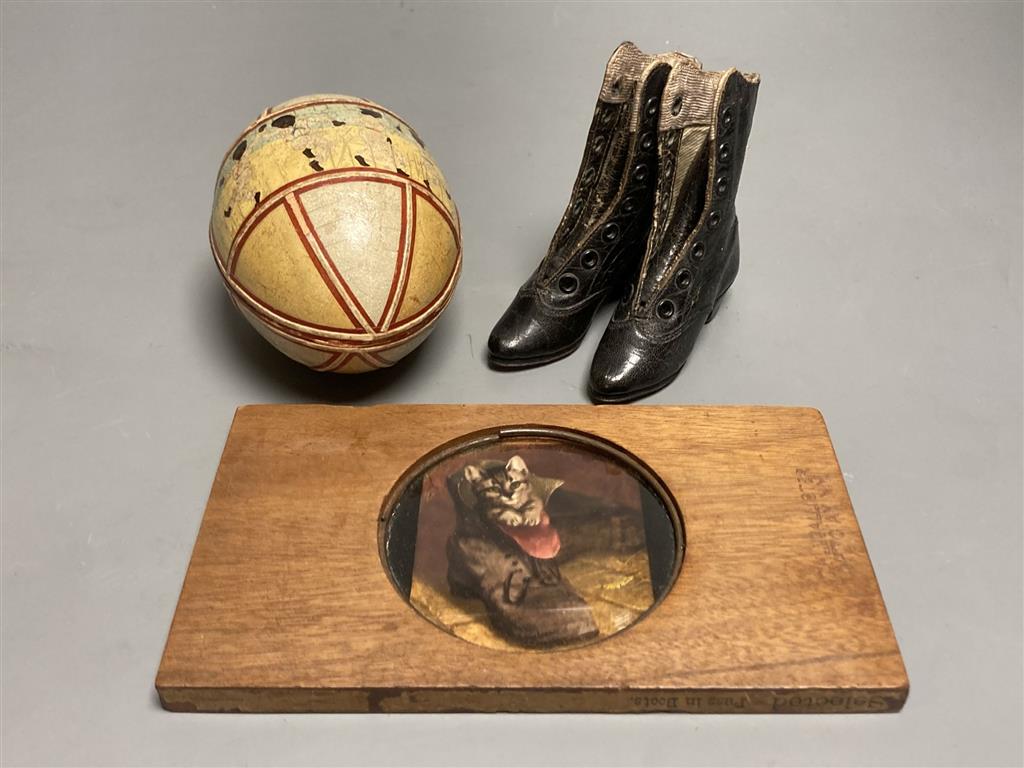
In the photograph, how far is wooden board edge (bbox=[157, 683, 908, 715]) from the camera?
1.65 m

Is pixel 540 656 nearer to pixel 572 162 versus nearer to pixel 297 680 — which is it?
pixel 297 680

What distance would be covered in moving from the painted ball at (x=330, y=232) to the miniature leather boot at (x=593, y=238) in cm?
32

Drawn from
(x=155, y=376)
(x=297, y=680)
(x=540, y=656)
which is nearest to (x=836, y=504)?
(x=540, y=656)

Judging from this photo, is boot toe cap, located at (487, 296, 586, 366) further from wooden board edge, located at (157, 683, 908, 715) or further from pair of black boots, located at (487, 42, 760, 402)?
wooden board edge, located at (157, 683, 908, 715)

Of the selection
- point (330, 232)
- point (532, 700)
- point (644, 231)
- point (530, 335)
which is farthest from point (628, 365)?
point (532, 700)

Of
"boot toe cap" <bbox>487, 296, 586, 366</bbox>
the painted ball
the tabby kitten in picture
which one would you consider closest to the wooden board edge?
the tabby kitten in picture

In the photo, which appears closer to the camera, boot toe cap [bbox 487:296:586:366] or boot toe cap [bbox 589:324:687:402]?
boot toe cap [bbox 589:324:687:402]

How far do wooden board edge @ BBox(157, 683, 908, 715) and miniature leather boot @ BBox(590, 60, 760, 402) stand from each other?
0.78 meters

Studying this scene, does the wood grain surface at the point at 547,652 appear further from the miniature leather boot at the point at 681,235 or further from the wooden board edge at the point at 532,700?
the miniature leather boot at the point at 681,235

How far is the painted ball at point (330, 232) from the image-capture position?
6.53 ft

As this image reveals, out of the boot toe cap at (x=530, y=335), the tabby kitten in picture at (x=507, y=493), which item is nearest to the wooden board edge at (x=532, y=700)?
the tabby kitten in picture at (x=507, y=493)

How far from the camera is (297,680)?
5.42 feet

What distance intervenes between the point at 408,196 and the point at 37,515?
3.27ft

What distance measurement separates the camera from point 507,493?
6.41 ft
